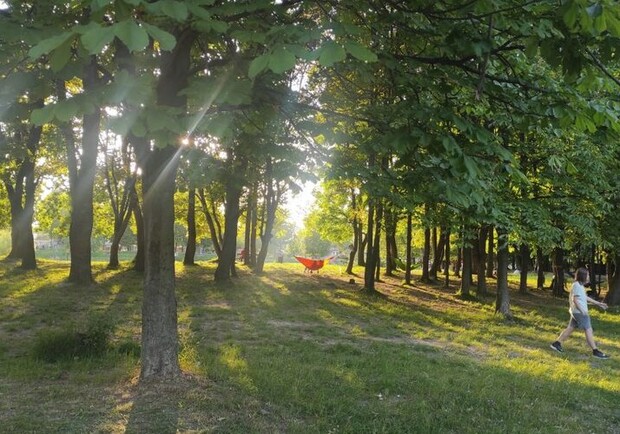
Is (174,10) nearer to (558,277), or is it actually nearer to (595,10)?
(595,10)

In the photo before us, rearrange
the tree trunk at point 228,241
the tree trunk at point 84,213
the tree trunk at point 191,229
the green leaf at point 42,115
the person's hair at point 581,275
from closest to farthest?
the green leaf at point 42,115, the person's hair at point 581,275, the tree trunk at point 84,213, the tree trunk at point 228,241, the tree trunk at point 191,229

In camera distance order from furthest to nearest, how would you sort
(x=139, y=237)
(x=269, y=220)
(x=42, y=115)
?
(x=269, y=220) < (x=139, y=237) < (x=42, y=115)

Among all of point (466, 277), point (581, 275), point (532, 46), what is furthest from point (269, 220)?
point (532, 46)

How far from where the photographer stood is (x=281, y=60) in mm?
2385

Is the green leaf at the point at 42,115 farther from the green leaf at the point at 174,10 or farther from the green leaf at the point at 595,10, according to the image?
the green leaf at the point at 595,10

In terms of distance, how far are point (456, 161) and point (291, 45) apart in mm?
1749

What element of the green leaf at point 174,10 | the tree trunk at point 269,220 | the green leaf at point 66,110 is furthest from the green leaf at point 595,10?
the tree trunk at point 269,220

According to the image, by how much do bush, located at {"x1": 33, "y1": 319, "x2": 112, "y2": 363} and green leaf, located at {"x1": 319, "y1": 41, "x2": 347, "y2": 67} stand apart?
6.31 m

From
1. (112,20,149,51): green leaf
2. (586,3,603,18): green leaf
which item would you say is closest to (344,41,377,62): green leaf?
(112,20,149,51): green leaf

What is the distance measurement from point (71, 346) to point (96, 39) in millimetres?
6499

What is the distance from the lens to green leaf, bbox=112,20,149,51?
2.00 m

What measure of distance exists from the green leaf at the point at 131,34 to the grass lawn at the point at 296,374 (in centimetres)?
386

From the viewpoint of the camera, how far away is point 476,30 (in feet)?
14.3

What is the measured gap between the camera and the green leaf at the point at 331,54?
2.40 metres
